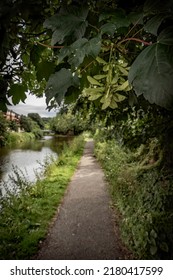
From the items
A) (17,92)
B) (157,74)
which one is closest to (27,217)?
(17,92)

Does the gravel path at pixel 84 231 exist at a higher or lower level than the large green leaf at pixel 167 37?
lower

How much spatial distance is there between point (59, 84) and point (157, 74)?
331 mm

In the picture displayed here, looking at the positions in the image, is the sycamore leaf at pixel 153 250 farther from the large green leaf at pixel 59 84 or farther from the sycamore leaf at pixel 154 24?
the sycamore leaf at pixel 154 24

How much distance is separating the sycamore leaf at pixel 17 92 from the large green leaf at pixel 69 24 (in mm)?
742

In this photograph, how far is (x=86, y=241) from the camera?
4.76 meters

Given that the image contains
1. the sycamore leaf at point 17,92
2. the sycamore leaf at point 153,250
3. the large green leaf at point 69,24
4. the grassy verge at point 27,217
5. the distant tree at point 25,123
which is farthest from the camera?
the distant tree at point 25,123

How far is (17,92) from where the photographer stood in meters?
1.57

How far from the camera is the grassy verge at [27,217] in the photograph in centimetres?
450

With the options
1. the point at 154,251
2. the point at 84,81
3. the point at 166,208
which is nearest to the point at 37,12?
the point at 84,81

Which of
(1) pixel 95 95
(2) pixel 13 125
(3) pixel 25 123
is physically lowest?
(2) pixel 13 125

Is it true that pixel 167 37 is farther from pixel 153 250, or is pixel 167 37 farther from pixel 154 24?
pixel 153 250

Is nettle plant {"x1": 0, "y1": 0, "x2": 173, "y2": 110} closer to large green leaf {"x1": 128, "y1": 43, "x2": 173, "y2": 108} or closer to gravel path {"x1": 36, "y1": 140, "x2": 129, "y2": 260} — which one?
large green leaf {"x1": 128, "y1": 43, "x2": 173, "y2": 108}

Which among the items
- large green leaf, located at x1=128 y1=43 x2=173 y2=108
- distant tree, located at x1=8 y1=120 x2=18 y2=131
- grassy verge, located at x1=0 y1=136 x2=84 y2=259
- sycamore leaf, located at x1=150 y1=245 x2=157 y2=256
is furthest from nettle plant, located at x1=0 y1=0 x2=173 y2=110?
distant tree, located at x1=8 y1=120 x2=18 y2=131

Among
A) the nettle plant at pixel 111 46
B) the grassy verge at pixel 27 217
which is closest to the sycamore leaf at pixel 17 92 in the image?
the nettle plant at pixel 111 46
